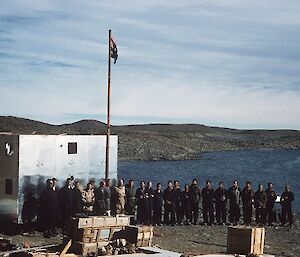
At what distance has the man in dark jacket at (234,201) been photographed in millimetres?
21578

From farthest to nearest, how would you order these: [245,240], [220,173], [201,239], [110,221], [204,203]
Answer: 1. [220,173]
2. [204,203]
3. [201,239]
4. [110,221]
5. [245,240]

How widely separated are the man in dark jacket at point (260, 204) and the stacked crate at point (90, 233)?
21.1ft

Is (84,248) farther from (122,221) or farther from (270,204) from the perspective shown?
(270,204)

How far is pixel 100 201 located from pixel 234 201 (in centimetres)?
485

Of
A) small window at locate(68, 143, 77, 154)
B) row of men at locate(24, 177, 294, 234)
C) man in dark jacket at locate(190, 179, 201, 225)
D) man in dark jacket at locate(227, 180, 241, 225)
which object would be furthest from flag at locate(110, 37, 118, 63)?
man in dark jacket at locate(227, 180, 241, 225)

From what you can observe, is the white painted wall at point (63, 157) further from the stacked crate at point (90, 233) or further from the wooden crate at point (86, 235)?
the wooden crate at point (86, 235)

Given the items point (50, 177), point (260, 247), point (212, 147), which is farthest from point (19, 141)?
point (212, 147)

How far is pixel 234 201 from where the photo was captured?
71.0 feet

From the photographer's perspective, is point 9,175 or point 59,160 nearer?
point 9,175

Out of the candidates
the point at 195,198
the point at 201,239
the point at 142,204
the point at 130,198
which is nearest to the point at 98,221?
the point at 201,239

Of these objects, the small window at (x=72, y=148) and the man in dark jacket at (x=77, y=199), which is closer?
the man in dark jacket at (x=77, y=199)

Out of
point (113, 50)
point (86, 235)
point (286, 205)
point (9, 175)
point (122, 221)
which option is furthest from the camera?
point (113, 50)

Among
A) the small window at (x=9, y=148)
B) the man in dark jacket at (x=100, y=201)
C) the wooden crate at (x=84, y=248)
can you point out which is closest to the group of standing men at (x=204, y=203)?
the man in dark jacket at (x=100, y=201)

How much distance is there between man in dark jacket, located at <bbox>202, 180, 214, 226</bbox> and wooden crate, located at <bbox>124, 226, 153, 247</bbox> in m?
5.09
